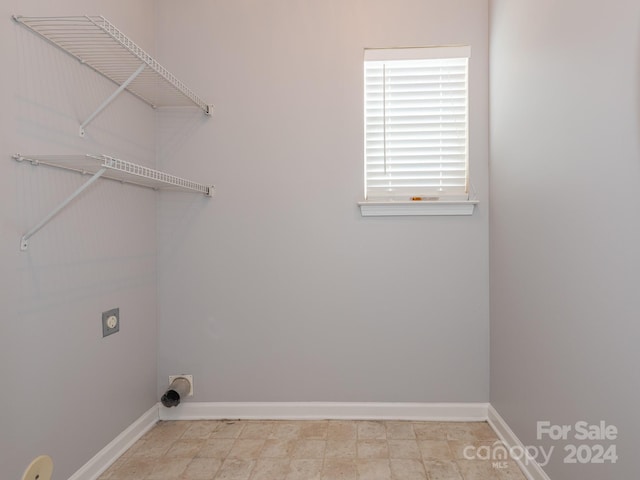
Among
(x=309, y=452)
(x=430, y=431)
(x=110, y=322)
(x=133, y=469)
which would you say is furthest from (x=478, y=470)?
(x=110, y=322)

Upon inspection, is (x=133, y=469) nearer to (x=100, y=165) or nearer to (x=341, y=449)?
(x=341, y=449)

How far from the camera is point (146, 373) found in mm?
2135

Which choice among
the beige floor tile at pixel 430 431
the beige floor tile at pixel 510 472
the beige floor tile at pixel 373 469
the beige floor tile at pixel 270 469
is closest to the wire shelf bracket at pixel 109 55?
the beige floor tile at pixel 270 469

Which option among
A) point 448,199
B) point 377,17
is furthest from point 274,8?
point 448,199

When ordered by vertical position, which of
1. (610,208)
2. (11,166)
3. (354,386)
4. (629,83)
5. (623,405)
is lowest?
(354,386)

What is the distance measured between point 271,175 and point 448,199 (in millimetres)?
970

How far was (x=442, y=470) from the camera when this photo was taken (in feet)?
5.70

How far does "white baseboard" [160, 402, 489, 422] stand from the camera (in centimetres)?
217

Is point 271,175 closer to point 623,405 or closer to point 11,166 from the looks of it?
point 11,166

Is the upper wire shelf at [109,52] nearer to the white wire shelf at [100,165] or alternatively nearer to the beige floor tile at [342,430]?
the white wire shelf at [100,165]

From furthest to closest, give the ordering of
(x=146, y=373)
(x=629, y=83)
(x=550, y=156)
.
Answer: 1. (x=146, y=373)
2. (x=550, y=156)
3. (x=629, y=83)

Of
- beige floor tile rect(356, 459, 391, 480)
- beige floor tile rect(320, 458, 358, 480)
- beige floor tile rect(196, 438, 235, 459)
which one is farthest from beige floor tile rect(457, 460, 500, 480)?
beige floor tile rect(196, 438, 235, 459)

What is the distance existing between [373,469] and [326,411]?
1.64 feet

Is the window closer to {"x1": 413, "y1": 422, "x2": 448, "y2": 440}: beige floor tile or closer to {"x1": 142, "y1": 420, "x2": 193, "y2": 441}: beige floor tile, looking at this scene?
{"x1": 413, "y1": 422, "x2": 448, "y2": 440}: beige floor tile
